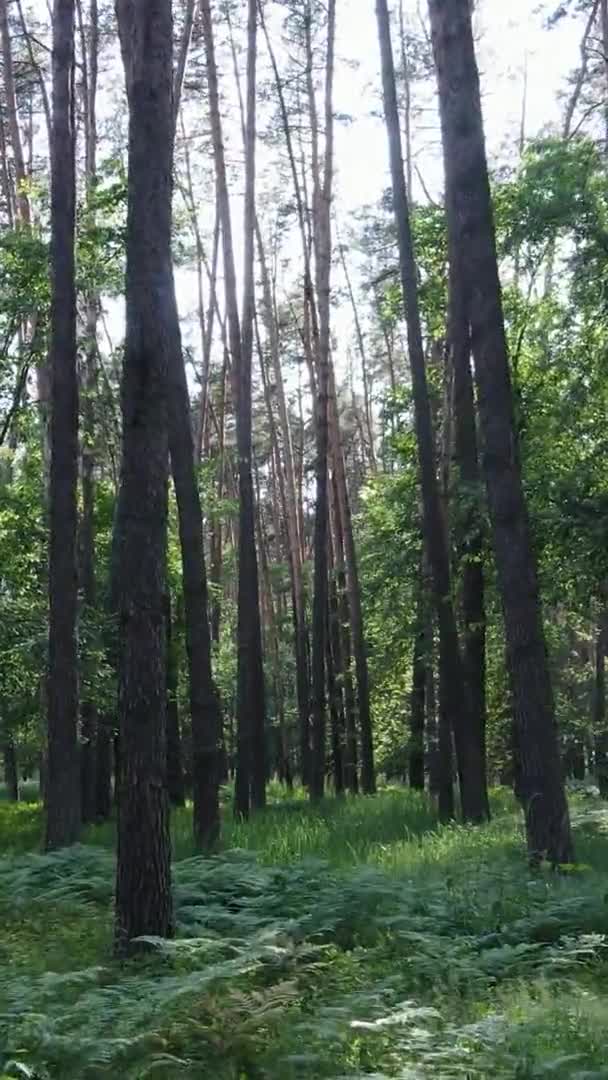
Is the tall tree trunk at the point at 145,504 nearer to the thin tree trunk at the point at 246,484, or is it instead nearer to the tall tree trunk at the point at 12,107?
the thin tree trunk at the point at 246,484

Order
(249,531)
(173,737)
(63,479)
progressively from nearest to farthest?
1. (63,479)
2. (249,531)
3. (173,737)

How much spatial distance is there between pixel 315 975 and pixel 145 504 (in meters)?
3.00

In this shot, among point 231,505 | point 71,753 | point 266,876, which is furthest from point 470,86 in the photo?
point 231,505

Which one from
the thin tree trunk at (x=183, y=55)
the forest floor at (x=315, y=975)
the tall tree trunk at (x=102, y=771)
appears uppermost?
the thin tree trunk at (x=183, y=55)

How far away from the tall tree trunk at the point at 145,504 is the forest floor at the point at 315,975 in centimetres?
50

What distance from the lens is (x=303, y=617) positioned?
3281 centimetres

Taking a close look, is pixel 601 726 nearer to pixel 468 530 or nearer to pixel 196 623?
pixel 468 530

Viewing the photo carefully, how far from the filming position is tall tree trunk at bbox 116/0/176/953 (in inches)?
295

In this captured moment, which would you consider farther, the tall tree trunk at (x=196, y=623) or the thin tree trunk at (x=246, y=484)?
the thin tree trunk at (x=246, y=484)

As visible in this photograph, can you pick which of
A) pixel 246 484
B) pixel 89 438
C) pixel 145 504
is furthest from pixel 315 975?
pixel 246 484

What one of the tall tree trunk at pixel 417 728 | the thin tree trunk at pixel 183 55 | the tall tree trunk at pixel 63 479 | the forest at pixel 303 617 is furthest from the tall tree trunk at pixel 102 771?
the thin tree trunk at pixel 183 55

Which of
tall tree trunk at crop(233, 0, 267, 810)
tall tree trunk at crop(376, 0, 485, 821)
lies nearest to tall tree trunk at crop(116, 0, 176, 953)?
tall tree trunk at crop(376, 0, 485, 821)

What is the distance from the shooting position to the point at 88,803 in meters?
22.1

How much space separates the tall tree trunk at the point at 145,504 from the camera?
7.49m
